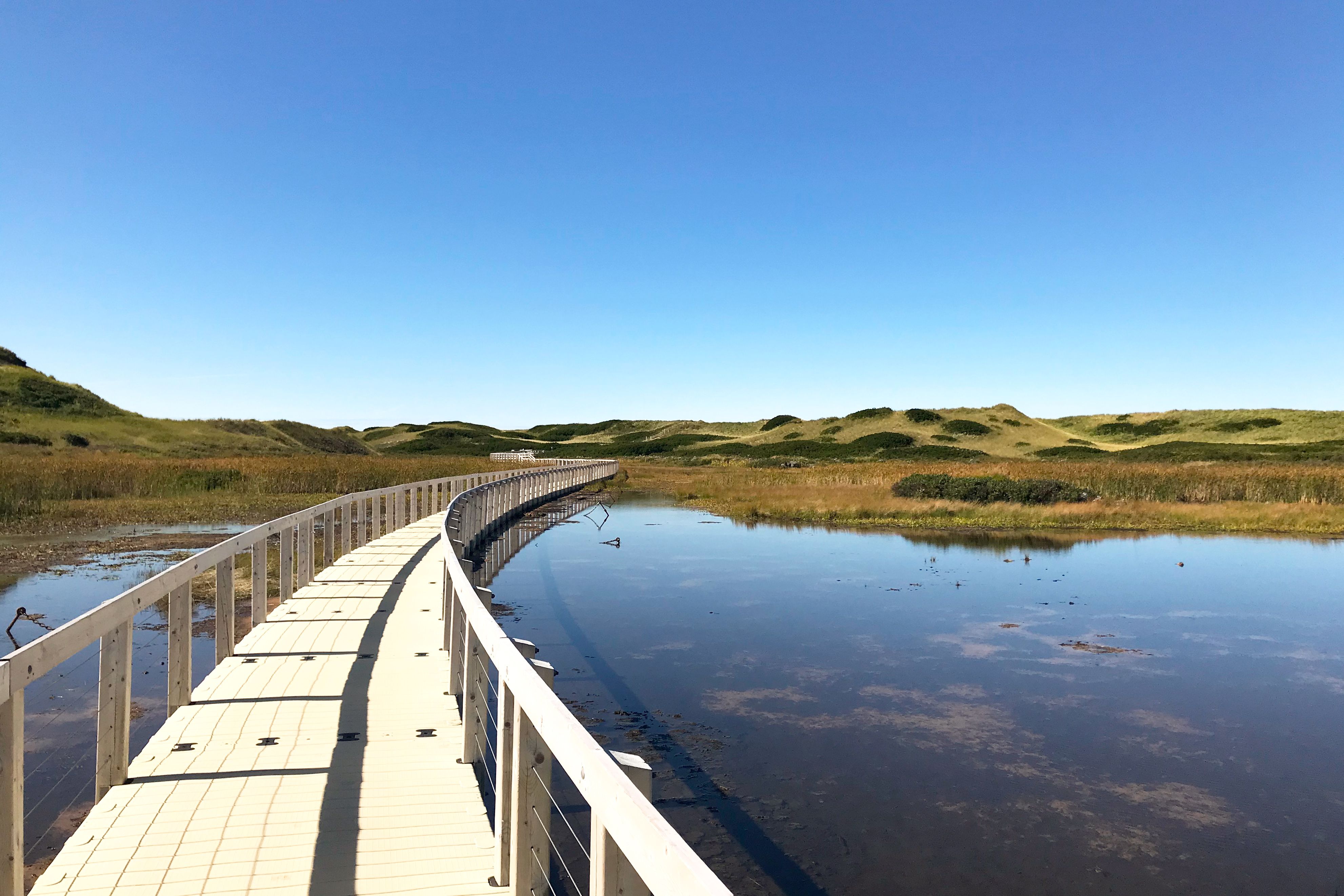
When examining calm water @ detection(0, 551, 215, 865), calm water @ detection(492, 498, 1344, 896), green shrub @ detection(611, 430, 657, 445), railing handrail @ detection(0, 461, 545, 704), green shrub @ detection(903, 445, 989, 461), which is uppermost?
green shrub @ detection(611, 430, 657, 445)

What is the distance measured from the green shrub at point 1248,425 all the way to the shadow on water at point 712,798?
146m

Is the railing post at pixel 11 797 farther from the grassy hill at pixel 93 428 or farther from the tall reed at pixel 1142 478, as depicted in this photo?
the grassy hill at pixel 93 428

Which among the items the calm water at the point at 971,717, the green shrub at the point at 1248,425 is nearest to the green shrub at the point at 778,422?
the green shrub at the point at 1248,425

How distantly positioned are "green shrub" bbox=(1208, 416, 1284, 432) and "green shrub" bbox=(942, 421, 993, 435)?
34649 mm

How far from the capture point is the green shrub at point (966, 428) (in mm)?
135750

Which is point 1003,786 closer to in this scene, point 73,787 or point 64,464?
point 73,787

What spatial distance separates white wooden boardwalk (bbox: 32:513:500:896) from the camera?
4.23m

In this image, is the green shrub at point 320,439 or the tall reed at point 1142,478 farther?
the green shrub at point 320,439

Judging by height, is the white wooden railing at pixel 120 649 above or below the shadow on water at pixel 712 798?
above

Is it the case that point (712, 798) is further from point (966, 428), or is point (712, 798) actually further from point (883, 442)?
point (966, 428)

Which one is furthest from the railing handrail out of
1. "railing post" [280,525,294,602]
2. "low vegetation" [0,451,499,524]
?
"low vegetation" [0,451,499,524]

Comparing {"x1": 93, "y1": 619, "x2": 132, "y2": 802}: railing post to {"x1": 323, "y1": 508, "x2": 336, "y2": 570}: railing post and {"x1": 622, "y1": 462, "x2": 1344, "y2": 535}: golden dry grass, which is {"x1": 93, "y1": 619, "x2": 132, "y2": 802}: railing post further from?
{"x1": 622, "y1": 462, "x2": 1344, "y2": 535}: golden dry grass

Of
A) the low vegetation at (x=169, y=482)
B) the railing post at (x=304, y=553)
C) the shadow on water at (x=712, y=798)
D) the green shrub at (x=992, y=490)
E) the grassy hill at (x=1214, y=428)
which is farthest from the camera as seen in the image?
the grassy hill at (x=1214, y=428)

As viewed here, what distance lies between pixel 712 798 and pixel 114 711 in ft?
15.3
